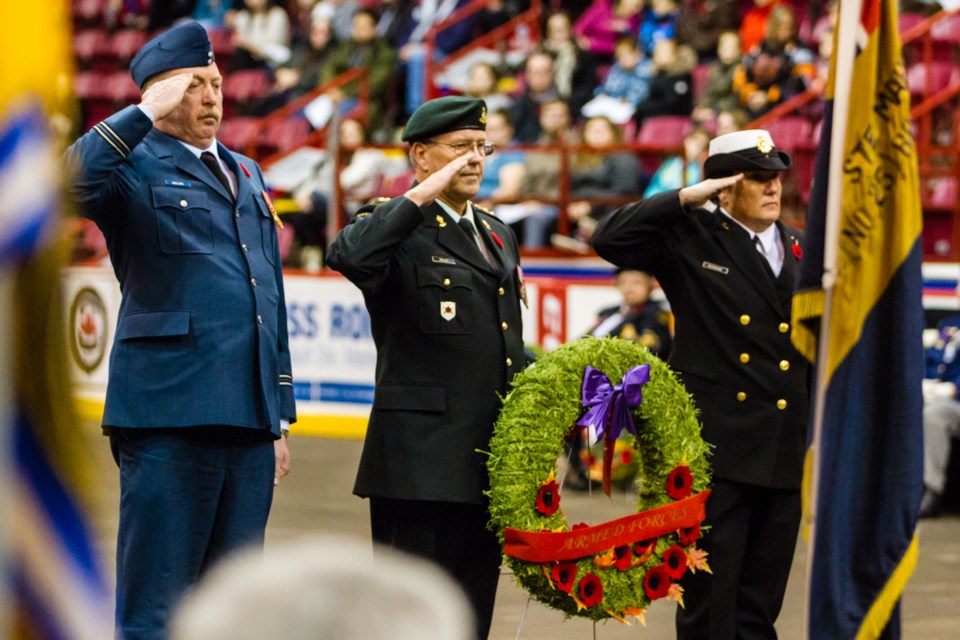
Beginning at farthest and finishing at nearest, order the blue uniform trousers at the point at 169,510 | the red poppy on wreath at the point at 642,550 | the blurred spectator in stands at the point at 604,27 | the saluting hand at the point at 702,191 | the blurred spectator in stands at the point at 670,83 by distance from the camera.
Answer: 1. the blurred spectator in stands at the point at 604,27
2. the blurred spectator in stands at the point at 670,83
3. the saluting hand at the point at 702,191
4. the red poppy on wreath at the point at 642,550
5. the blue uniform trousers at the point at 169,510

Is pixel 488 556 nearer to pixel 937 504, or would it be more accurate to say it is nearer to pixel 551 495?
pixel 551 495

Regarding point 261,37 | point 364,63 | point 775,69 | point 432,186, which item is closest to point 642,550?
point 432,186

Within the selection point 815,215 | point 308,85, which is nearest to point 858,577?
point 815,215

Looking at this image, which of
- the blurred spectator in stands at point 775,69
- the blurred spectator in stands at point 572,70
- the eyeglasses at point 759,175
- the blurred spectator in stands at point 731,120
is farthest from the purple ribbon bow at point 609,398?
the blurred spectator in stands at point 572,70

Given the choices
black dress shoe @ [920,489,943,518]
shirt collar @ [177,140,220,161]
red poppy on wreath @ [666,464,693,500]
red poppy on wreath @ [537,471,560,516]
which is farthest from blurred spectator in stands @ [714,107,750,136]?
shirt collar @ [177,140,220,161]

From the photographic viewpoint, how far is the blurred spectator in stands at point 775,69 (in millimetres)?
12859

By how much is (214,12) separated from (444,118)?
15516mm

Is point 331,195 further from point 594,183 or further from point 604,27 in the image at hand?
point 604,27

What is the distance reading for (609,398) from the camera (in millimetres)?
4539

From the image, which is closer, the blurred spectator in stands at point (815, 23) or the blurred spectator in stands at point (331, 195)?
the blurred spectator in stands at point (331, 195)

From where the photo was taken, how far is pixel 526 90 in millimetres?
14414

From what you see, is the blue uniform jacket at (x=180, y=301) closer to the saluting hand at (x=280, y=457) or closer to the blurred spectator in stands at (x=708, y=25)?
the saluting hand at (x=280, y=457)

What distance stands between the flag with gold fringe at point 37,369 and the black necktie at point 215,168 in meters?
3.02

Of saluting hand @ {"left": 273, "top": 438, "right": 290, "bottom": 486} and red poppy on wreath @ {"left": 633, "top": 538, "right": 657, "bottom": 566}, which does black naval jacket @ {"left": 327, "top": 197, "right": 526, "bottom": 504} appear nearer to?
→ saluting hand @ {"left": 273, "top": 438, "right": 290, "bottom": 486}
